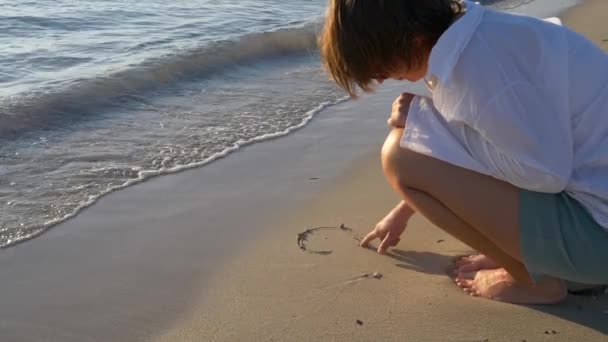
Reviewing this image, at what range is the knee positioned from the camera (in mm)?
2209

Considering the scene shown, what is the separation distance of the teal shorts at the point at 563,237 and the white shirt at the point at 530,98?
4 cm

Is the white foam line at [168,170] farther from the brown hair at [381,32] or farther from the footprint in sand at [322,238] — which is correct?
the brown hair at [381,32]

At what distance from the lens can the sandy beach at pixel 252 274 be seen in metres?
2.20

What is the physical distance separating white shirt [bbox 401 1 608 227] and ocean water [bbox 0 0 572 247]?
1.79 m

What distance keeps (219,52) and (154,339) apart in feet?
15.4

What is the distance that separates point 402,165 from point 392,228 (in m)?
0.46

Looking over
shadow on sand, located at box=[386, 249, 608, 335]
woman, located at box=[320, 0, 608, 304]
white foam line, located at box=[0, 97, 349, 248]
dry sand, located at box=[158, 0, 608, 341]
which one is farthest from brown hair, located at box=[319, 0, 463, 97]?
white foam line, located at box=[0, 97, 349, 248]

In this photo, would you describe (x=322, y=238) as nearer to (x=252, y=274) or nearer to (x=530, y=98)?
(x=252, y=274)

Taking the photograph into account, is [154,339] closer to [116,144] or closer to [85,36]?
[116,144]

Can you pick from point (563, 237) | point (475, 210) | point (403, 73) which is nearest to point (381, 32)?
point (403, 73)

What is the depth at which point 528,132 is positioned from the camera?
1903 mm

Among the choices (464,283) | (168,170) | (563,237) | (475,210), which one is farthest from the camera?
(168,170)

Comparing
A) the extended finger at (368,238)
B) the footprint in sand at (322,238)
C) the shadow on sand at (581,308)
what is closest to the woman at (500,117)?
the shadow on sand at (581,308)

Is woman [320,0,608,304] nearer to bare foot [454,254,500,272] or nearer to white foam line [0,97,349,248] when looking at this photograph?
bare foot [454,254,500,272]
